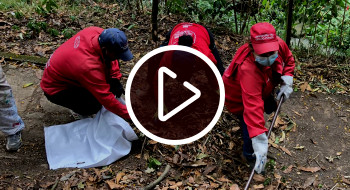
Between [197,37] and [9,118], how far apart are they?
Result: 2.30 meters

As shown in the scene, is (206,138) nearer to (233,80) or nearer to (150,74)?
(233,80)

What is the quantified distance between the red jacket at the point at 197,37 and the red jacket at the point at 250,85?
0.48 meters

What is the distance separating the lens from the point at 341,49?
597 centimetres

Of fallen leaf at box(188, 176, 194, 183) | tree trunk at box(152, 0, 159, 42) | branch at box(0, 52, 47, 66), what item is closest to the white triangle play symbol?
fallen leaf at box(188, 176, 194, 183)

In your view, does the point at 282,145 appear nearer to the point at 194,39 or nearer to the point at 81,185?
the point at 194,39

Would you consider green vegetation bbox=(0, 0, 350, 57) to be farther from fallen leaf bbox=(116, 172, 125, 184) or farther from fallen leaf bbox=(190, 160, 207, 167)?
fallen leaf bbox=(116, 172, 125, 184)

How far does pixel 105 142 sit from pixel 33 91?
1647 mm

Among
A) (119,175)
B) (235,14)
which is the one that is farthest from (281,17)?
(119,175)

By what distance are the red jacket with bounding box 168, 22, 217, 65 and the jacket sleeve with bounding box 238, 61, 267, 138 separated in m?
0.79

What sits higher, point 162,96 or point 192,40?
point 192,40

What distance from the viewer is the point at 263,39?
296 cm

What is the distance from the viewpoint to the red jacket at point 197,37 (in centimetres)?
382

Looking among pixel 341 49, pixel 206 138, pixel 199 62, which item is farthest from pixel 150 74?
pixel 341 49

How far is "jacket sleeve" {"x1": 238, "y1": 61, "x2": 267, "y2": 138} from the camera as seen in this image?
3041mm
